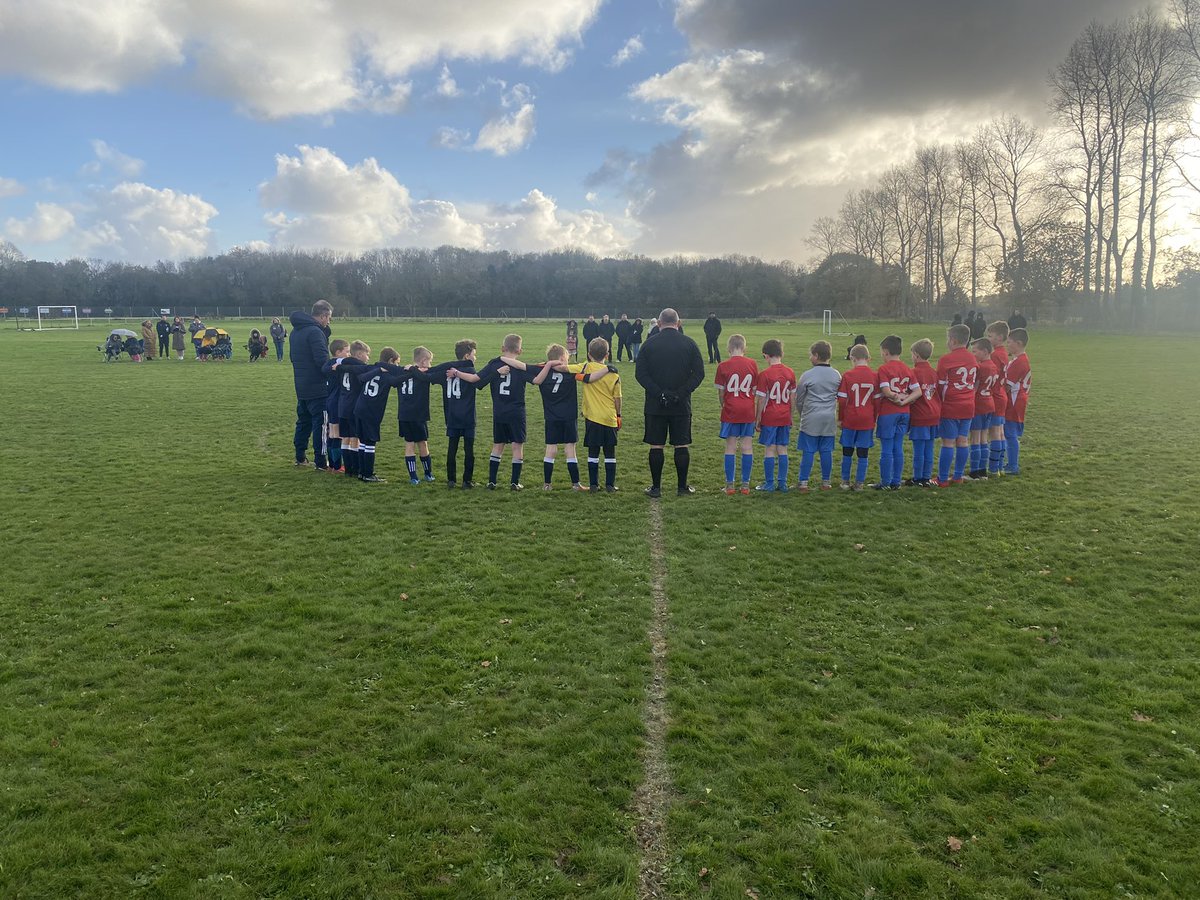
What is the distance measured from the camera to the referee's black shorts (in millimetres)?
9242

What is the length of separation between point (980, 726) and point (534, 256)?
124m

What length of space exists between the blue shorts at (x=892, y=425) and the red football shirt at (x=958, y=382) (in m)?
0.65

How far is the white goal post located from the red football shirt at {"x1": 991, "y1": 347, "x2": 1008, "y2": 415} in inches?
2744

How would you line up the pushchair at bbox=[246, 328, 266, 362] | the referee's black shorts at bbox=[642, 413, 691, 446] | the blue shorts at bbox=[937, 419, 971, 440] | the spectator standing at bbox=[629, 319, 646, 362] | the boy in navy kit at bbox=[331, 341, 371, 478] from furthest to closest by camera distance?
1. the pushchair at bbox=[246, 328, 266, 362]
2. the spectator standing at bbox=[629, 319, 646, 362]
3. the boy in navy kit at bbox=[331, 341, 371, 478]
4. the blue shorts at bbox=[937, 419, 971, 440]
5. the referee's black shorts at bbox=[642, 413, 691, 446]

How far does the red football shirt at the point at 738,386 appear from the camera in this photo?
30.9 ft

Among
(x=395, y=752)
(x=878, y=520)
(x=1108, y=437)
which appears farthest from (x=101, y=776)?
(x=1108, y=437)

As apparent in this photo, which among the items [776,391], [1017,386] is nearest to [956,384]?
[1017,386]

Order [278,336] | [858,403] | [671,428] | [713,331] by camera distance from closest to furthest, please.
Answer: [671,428]
[858,403]
[713,331]
[278,336]

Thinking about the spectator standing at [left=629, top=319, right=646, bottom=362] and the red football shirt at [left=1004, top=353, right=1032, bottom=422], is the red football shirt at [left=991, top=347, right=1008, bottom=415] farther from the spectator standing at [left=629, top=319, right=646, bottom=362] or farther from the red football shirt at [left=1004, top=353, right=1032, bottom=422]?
the spectator standing at [left=629, top=319, right=646, bottom=362]

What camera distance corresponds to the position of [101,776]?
3.92 m

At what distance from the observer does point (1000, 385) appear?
10.2 metres

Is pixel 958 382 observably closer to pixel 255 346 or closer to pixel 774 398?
pixel 774 398

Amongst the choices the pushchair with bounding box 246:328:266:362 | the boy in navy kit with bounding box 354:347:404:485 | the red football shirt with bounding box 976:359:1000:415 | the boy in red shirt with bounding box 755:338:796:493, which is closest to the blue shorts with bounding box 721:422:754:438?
the boy in red shirt with bounding box 755:338:796:493

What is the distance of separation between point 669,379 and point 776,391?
1.54m
